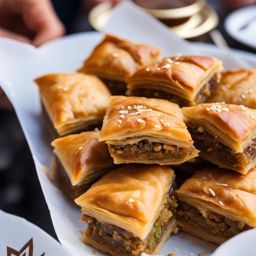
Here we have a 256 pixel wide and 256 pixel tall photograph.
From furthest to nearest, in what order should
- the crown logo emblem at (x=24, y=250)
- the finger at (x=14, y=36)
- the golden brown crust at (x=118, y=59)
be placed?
the finger at (x=14, y=36), the golden brown crust at (x=118, y=59), the crown logo emblem at (x=24, y=250)

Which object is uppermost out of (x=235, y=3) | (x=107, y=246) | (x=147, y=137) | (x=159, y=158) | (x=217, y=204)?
(x=147, y=137)

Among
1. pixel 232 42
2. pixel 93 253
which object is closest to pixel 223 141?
pixel 93 253

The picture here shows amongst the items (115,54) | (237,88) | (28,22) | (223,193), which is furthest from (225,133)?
(28,22)

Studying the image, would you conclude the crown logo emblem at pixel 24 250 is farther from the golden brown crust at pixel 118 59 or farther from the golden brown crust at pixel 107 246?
the golden brown crust at pixel 118 59

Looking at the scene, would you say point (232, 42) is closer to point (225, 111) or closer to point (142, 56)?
point (142, 56)

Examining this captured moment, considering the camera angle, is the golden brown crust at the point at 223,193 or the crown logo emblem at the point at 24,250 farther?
the golden brown crust at the point at 223,193

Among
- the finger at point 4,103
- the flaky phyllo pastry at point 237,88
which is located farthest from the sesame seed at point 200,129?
the finger at point 4,103

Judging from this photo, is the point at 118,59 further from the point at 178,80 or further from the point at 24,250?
the point at 24,250
